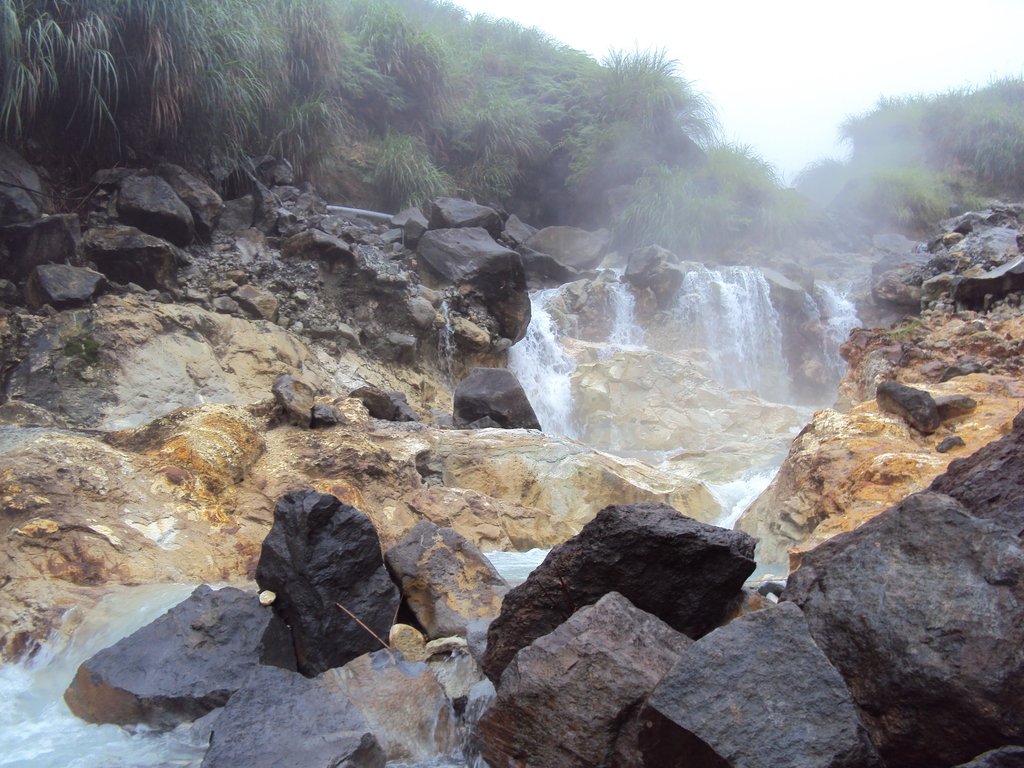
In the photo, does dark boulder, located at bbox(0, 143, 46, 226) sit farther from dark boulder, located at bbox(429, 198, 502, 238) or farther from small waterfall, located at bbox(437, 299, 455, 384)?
dark boulder, located at bbox(429, 198, 502, 238)

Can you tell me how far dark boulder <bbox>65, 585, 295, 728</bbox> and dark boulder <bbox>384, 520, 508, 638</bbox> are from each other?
58 cm

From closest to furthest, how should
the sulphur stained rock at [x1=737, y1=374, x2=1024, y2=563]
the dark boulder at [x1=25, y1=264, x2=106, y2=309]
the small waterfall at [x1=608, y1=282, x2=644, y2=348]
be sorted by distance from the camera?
the sulphur stained rock at [x1=737, y1=374, x2=1024, y2=563] → the dark boulder at [x1=25, y1=264, x2=106, y2=309] → the small waterfall at [x1=608, y1=282, x2=644, y2=348]

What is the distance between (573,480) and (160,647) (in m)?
3.12

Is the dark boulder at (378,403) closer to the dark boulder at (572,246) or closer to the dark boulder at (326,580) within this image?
the dark boulder at (326,580)

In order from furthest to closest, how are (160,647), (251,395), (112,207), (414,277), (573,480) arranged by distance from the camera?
1. (414,277)
2. (112,207)
3. (251,395)
4. (573,480)
5. (160,647)

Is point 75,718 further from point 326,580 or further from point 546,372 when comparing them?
point 546,372

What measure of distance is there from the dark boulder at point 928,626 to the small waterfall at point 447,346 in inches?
291

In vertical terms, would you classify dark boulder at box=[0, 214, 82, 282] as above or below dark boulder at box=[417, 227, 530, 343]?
below

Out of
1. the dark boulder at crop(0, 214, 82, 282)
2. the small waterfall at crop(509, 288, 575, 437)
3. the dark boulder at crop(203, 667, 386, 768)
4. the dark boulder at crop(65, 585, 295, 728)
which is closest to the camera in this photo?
the dark boulder at crop(203, 667, 386, 768)

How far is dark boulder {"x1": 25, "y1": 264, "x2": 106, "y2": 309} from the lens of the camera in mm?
6605

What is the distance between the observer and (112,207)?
802 cm

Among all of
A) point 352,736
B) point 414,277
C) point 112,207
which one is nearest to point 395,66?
point 414,277

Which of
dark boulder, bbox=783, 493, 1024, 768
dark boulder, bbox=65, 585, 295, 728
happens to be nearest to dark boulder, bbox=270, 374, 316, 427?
dark boulder, bbox=65, 585, 295, 728

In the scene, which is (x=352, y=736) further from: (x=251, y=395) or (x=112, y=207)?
(x=112, y=207)
